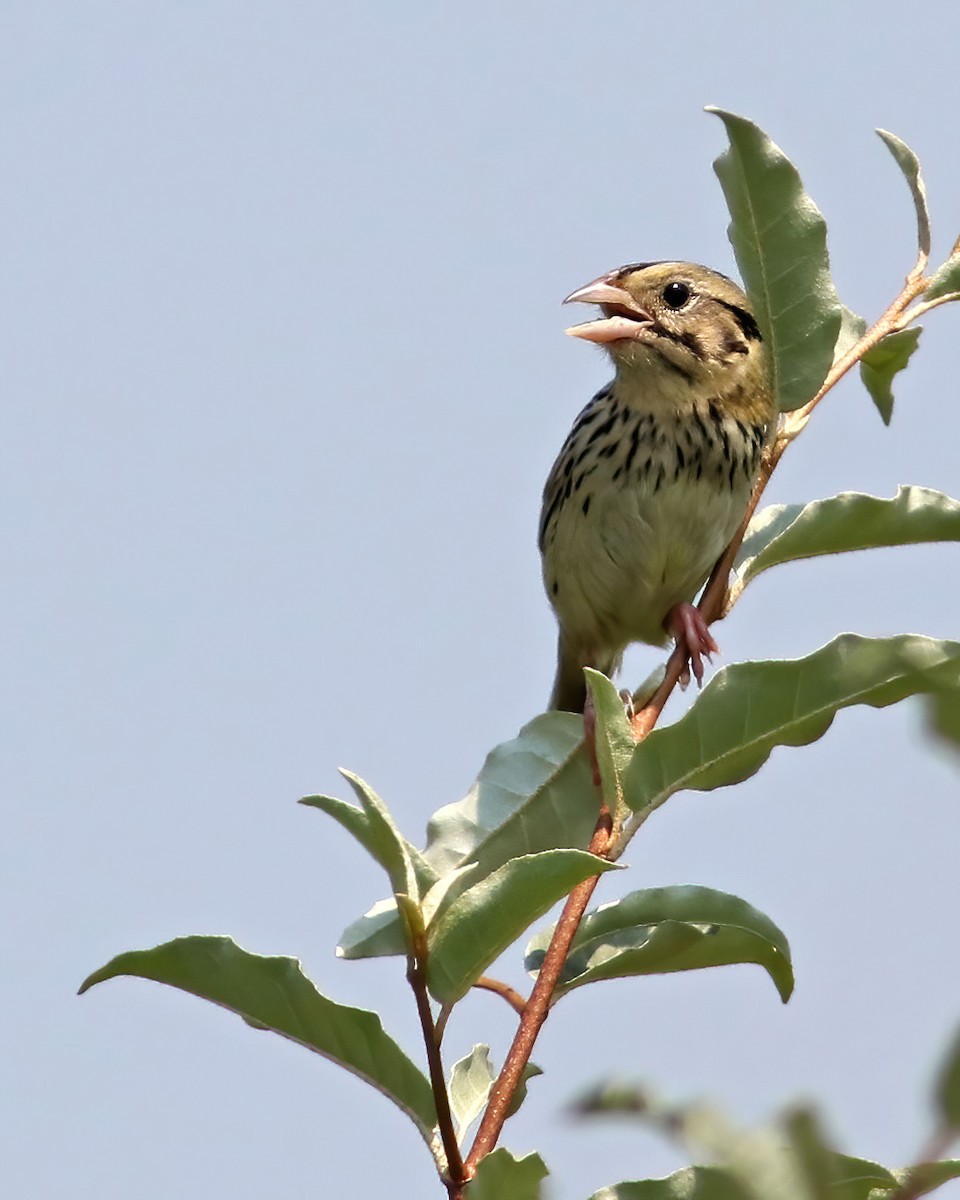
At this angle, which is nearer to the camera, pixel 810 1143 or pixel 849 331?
pixel 810 1143

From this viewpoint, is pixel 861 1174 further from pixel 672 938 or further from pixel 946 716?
pixel 946 716

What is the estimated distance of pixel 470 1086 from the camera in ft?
6.84

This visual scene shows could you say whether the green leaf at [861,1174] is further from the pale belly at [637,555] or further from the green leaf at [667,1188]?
the pale belly at [637,555]

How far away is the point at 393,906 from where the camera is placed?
6.49 ft

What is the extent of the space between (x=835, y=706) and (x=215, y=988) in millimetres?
→ 810

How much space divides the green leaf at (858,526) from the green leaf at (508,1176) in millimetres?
1227

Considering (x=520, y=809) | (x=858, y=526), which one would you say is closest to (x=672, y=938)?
(x=520, y=809)

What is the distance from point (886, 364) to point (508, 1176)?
1.63 m

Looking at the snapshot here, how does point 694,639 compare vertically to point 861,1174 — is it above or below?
above

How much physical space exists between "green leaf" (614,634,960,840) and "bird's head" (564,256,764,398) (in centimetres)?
210

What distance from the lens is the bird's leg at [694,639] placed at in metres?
2.69

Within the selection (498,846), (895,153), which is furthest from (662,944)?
(895,153)

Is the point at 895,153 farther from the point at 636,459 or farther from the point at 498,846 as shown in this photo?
the point at 636,459

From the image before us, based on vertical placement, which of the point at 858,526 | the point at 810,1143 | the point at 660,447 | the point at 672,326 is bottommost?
the point at 810,1143
